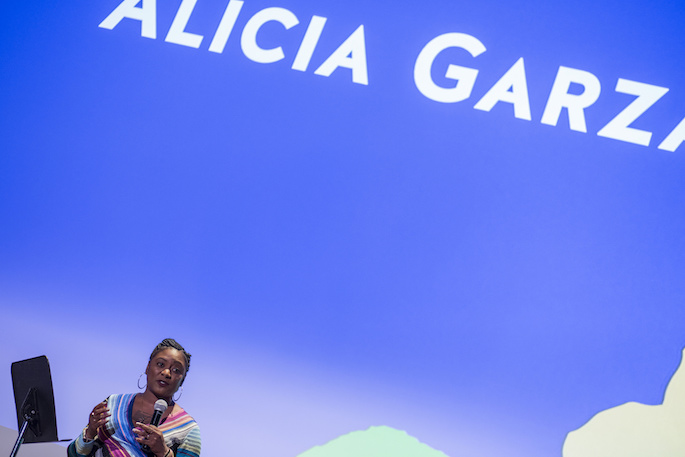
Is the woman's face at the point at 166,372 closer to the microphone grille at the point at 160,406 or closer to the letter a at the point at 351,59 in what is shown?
the microphone grille at the point at 160,406

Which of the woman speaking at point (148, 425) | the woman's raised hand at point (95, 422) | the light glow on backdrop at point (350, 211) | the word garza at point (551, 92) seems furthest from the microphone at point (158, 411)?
the word garza at point (551, 92)

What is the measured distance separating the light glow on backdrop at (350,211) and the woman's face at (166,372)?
0.50 m

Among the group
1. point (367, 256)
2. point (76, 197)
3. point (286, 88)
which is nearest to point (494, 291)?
point (367, 256)

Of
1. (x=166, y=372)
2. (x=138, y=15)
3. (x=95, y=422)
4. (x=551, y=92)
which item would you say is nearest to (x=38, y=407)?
(x=95, y=422)

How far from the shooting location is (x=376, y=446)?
10.2 ft

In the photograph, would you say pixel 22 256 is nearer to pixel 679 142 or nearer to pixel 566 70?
pixel 566 70

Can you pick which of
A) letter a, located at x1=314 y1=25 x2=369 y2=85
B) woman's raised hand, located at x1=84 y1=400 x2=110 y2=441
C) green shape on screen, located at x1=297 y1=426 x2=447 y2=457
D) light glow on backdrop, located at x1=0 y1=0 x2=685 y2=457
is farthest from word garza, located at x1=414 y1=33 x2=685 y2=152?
woman's raised hand, located at x1=84 y1=400 x2=110 y2=441

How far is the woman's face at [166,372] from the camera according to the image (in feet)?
8.64

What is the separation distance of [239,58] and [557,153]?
1665 millimetres

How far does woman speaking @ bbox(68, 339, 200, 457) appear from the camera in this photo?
244 centimetres

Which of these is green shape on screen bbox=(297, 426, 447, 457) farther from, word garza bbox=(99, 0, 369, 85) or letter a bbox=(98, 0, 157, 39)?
letter a bbox=(98, 0, 157, 39)

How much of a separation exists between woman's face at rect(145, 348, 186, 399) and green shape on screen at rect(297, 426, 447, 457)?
754 mm

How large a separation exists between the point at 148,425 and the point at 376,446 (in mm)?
1101

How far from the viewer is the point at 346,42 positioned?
3.59m
